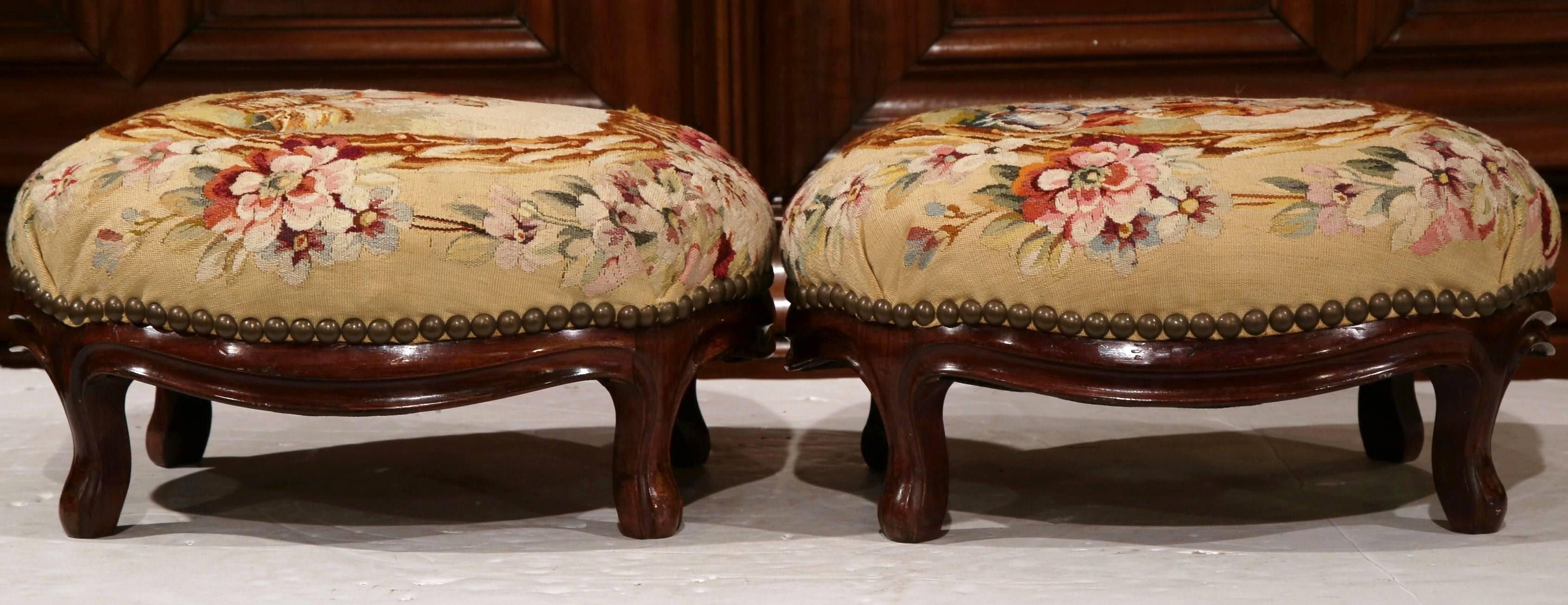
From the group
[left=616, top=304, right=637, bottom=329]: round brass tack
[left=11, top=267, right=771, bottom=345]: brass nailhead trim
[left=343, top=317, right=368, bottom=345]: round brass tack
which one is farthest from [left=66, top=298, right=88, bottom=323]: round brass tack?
[left=616, top=304, right=637, bottom=329]: round brass tack

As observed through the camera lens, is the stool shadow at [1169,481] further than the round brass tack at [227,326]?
Yes

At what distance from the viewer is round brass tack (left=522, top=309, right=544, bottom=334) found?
3.68 feet

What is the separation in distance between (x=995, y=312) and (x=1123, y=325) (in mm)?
96

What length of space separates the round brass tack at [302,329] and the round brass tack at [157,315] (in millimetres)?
103

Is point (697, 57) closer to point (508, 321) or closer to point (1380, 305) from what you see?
point (508, 321)

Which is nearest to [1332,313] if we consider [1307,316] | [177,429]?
[1307,316]

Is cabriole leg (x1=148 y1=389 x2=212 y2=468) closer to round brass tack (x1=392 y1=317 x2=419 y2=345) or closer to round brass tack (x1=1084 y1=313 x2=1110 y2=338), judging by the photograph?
round brass tack (x1=392 y1=317 x2=419 y2=345)

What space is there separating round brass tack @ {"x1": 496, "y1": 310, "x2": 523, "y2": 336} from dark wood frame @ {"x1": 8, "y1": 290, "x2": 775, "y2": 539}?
17 millimetres

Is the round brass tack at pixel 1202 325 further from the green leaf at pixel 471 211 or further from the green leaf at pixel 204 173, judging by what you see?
the green leaf at pixel 204 173

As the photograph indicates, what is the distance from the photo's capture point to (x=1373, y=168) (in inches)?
43.1

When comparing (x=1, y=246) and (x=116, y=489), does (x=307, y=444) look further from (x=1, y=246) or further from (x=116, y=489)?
(x=1, y=246)

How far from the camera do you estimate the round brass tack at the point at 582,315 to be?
1135 mm

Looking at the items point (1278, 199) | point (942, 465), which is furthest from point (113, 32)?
point (1278, 199)

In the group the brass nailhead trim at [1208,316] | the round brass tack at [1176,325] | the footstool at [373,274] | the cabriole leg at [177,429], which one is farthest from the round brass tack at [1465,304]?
the cabriole leg at [177,429]
